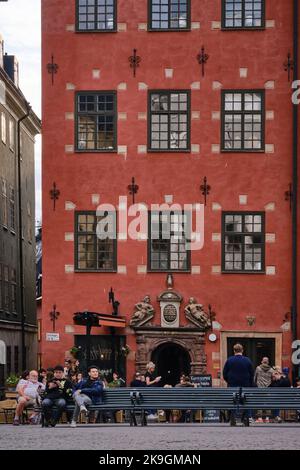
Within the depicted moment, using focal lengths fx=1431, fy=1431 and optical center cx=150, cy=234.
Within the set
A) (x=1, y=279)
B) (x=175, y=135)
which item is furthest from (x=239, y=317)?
(x=1, y=279)

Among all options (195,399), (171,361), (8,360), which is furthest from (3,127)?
(195,399)

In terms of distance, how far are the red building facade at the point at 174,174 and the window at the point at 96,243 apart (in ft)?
0.13

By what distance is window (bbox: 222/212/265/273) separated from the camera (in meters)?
40.8

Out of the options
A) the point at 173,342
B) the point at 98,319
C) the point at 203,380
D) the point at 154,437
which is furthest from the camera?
the point at 173,342

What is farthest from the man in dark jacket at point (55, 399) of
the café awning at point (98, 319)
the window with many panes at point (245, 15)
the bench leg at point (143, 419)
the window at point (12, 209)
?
the window at point (12, 209)

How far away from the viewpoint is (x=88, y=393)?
29.4 meters

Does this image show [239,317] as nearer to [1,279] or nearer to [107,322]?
[107,322]

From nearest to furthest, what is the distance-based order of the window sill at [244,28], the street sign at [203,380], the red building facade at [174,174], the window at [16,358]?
the street sign at [203,380]
the red building facade at [174,174]
the window sill at [244,28]
the window at [16,358]

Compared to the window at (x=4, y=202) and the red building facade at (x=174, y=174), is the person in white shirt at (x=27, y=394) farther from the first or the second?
the window at (x=4, y=202)

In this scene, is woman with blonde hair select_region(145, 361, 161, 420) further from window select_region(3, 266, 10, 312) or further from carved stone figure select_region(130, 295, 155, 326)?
window select_region(3, 266, 10, 312)

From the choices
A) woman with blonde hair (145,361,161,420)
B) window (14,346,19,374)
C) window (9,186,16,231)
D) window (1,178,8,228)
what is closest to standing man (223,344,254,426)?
woman with blonde hair (145,361,161,420)

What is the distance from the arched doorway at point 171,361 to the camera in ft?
134

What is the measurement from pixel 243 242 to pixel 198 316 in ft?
8.16

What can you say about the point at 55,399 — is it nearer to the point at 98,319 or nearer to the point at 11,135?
the point at 98,319
